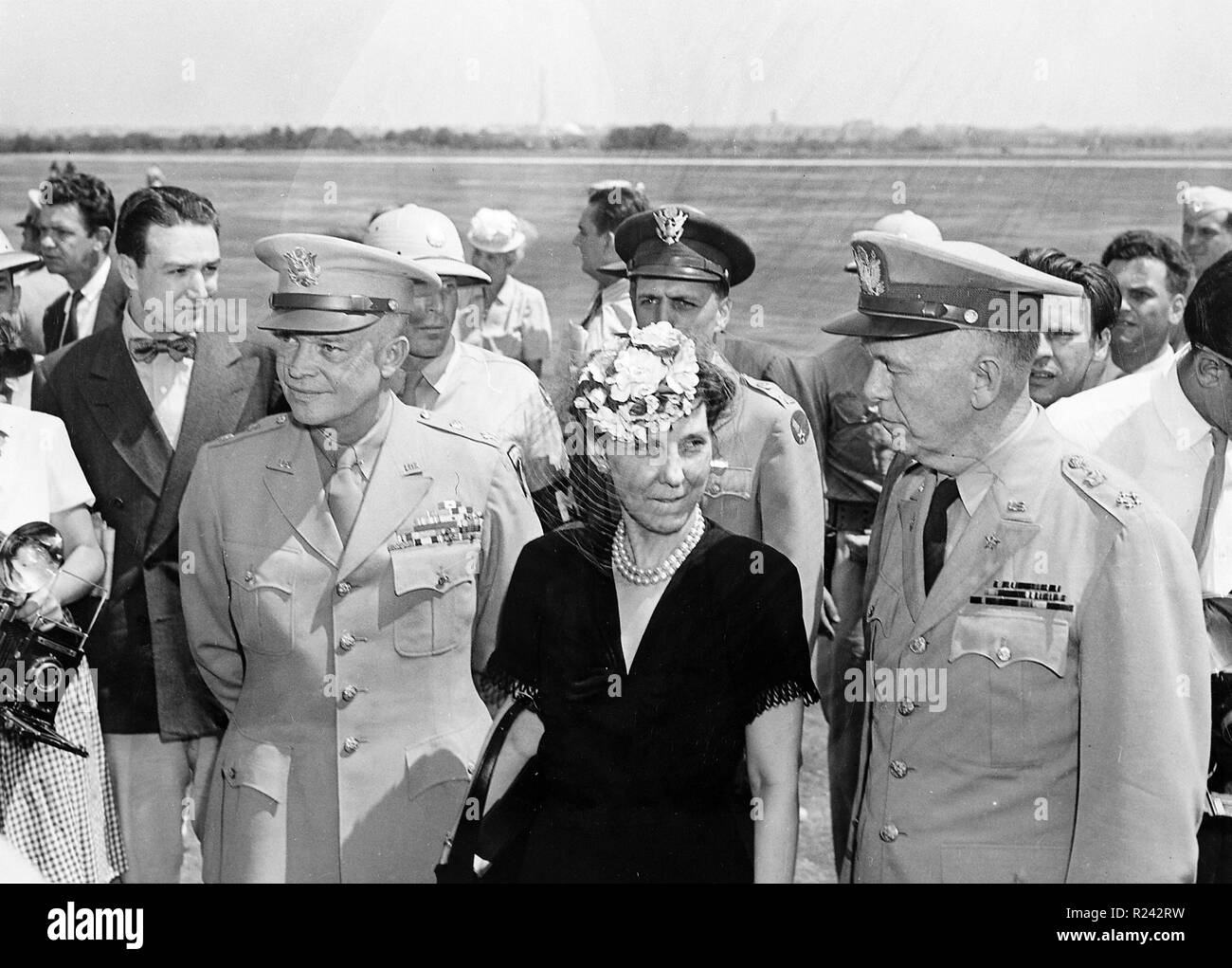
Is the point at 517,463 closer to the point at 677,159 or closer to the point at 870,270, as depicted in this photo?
the point at 870,270

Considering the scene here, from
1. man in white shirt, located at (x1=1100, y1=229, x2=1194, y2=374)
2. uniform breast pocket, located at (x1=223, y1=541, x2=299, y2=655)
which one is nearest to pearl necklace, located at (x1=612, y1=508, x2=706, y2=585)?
uniform breast pocket, located at (x1=223, y1=541, x2=299, y2=655)

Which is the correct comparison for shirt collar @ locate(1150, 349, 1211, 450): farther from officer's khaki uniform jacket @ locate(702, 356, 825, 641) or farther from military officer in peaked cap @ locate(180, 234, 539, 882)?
military officer in peaked cap @ locate(180, 234, 539, 882)

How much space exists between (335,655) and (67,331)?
2.45 meters

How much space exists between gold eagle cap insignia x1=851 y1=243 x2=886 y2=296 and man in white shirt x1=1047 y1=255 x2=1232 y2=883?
0.85 meters

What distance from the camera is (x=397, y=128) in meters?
4.93

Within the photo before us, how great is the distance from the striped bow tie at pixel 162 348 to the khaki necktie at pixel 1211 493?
255 centimetres

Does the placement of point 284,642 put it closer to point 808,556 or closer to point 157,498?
point 157,498

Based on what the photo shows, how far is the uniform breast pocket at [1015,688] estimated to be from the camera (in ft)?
8.99

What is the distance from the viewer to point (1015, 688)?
2770mm

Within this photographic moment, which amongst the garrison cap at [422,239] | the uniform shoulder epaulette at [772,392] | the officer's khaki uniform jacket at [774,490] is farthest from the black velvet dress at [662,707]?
the garrison cap at [422,239]

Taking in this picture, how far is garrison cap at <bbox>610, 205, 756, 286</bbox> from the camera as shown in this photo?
12.9 ft

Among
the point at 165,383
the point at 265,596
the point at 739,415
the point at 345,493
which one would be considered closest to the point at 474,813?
the point at 265,596

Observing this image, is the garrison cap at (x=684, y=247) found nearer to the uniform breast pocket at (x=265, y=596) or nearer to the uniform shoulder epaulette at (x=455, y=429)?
the uniform shoulder epaulette at (x=455, y=429)

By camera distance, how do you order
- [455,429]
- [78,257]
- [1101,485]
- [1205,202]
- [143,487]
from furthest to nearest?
[78,257]
[1205,202]
[143,487]
[455,429]
[1101,485]
